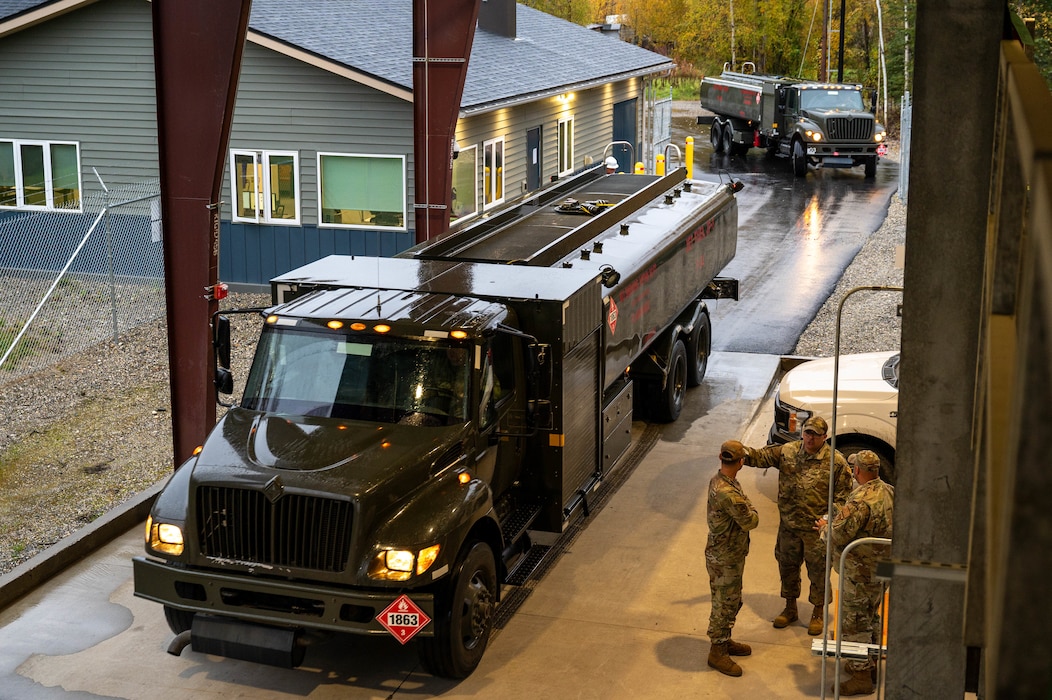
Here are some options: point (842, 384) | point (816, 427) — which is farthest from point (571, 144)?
point (816, 427)

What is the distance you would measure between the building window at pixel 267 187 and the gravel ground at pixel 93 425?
5.78ft

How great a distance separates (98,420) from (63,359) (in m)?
2.68

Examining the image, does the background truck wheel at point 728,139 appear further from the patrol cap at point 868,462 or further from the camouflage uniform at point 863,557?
the camouflage uniform at point 863,557

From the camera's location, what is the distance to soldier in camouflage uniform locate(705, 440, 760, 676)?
829 cm

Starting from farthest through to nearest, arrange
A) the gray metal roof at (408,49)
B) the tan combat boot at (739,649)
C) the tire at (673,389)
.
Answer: the gray metal roof at (408,49) < the tire at (673,389) < the tan combat boot at (739,649)

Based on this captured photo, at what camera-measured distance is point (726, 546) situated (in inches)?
330

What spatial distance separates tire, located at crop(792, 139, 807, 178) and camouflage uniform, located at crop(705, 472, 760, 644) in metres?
29.4

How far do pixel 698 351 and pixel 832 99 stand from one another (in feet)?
77.6

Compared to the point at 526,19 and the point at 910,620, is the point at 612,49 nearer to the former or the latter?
the point at 526,19

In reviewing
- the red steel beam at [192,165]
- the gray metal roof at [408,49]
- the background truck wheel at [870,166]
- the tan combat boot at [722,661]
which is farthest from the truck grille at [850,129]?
the tan combat boot at [722,661]

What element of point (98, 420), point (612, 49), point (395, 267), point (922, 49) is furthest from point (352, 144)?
point (922, 49)

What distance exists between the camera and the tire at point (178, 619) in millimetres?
8547

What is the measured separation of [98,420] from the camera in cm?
1484

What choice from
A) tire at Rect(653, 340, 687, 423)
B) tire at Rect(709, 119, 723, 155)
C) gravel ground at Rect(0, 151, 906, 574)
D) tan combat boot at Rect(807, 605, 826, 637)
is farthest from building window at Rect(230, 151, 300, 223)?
tire at Rect(709, 119, 723, 155)
